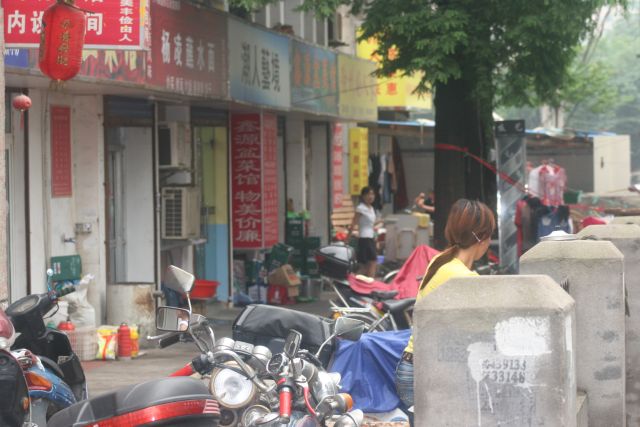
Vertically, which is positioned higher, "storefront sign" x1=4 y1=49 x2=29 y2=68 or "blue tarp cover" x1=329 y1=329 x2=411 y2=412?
"storefront sign" x1=4 y1=49 x2=29 y2=68

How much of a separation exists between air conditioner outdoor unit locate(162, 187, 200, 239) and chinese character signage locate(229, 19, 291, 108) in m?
1.50

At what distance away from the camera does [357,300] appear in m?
12.4

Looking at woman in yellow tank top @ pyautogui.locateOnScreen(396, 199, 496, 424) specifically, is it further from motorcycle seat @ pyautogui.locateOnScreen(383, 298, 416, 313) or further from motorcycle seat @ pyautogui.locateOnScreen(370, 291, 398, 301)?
motorcycle seat @ pyautogui.locateOnScreen(370, 291, 398, 301)

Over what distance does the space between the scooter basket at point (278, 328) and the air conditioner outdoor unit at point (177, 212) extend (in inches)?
340

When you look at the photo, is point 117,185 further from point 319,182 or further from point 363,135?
point 363,135

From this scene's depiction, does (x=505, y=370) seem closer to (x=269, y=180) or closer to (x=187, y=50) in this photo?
(x=187, y=50)

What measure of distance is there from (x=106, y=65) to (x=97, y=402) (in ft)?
26.6

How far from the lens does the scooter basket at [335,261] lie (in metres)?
13.0

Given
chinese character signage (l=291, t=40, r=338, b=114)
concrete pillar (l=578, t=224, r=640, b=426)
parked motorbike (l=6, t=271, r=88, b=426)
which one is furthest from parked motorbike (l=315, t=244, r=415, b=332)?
chinese character signage (l=291, t=40, r=338, b=114)

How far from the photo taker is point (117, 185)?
15.4 meters

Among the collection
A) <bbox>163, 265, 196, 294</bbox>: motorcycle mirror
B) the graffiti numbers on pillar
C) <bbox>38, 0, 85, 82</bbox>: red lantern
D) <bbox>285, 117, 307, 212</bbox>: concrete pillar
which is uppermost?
<bbox>38, 0, 85, 82</bbox>: red lantern

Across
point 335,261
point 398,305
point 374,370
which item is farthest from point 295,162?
point 374,370

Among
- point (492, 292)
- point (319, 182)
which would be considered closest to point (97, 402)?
point (492, 292)

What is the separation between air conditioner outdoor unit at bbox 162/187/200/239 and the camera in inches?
640
